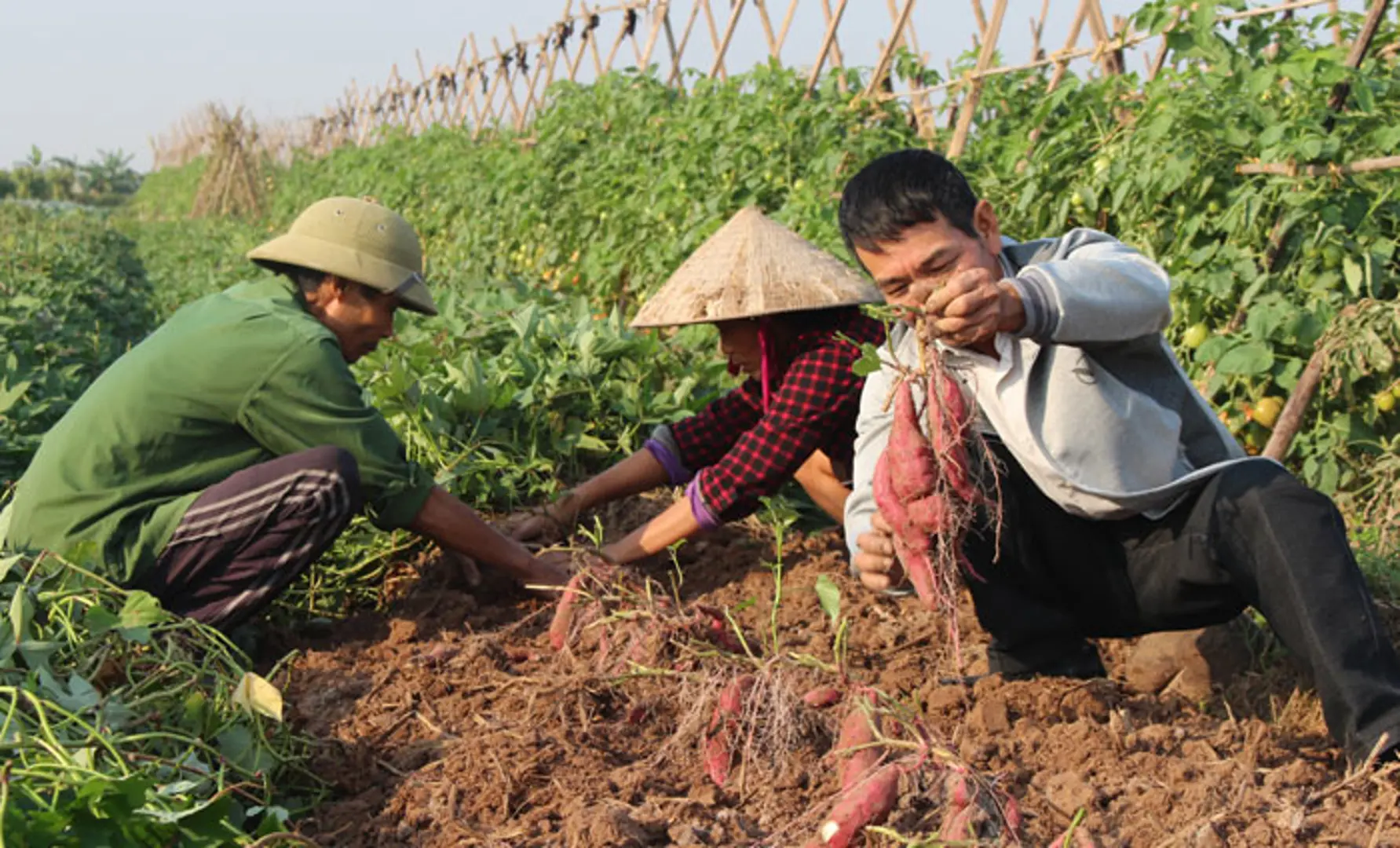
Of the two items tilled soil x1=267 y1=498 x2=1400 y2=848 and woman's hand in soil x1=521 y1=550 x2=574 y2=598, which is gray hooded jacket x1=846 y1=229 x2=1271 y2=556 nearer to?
tilled soil x1=267 y1=498 x2=1400 y2=848

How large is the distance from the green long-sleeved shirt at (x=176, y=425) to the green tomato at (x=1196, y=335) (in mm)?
2537

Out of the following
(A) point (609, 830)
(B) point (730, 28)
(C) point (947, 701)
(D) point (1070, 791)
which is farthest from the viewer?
(B) point (730, 28)

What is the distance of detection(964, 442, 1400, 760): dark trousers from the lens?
203 cm

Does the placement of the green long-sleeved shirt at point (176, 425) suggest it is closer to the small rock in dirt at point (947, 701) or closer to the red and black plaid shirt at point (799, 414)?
the red and black plaid shirt at point (799, 414)

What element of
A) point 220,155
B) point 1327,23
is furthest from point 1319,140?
point 220,155

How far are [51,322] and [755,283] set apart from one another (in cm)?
440

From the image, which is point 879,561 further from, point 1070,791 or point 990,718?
point 1070,791

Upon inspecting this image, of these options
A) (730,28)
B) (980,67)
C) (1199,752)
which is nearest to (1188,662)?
(1199,752)

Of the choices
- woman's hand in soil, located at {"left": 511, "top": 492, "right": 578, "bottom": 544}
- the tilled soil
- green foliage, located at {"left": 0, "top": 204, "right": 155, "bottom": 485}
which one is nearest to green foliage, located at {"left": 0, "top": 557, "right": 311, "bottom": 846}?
the tilled soil

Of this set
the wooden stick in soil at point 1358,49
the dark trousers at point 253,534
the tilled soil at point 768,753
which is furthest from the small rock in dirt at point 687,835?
the wooden stick in soil at point 1358,49

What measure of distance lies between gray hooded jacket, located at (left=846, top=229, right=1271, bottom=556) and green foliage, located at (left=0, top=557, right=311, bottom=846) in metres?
1.20

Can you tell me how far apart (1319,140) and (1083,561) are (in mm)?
1937

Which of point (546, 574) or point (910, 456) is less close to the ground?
point (910, 456)

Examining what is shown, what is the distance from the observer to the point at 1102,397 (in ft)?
7.48
